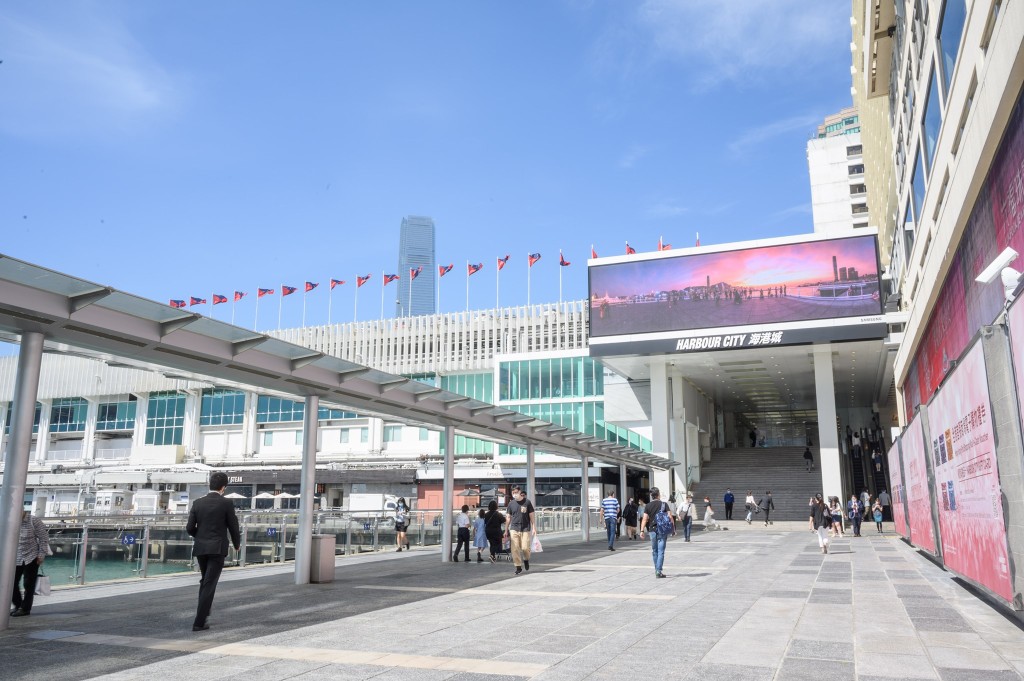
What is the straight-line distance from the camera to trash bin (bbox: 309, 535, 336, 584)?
12.5 m

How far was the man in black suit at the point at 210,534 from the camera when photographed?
26.0 ft

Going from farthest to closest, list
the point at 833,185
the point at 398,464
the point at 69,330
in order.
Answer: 1. the point at 833,185
2. the point at 398,464
3. the point at 69,330

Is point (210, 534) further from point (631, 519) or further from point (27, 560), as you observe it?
point (631, 519)

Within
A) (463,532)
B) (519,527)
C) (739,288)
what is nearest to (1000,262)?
(519,527)

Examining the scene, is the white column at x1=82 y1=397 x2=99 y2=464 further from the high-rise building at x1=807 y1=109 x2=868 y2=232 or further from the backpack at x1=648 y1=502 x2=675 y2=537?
the high-rise building at x1=807 y1=109 x2=868 y2=232

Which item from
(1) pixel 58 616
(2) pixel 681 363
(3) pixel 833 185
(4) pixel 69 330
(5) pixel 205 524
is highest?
(3) pixel 833 185

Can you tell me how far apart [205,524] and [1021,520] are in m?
8.12

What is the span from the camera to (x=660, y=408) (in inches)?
1762

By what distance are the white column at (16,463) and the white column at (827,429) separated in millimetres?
38045

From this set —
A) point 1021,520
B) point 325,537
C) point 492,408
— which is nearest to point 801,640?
point 1021,520

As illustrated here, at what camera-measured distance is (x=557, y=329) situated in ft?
213

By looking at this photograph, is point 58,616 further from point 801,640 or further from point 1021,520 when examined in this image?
point 1021,520

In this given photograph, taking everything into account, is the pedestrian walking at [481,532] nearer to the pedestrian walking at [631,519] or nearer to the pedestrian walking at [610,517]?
the pedestrian walking at [610,517]

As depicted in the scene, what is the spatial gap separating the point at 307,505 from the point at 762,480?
36650 mm
